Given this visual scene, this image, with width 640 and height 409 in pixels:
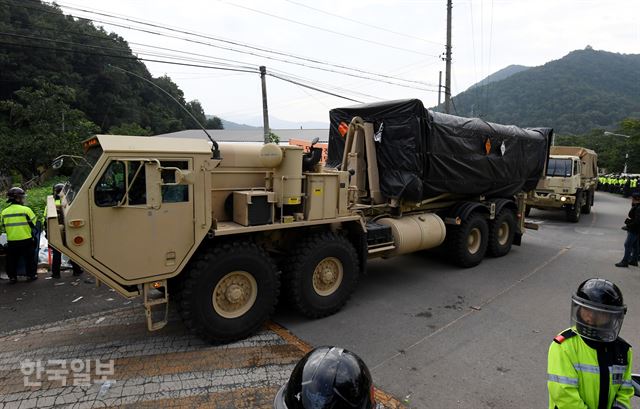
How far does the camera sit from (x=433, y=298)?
21.0ft

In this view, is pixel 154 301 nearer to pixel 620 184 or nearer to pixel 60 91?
pixel 60 91

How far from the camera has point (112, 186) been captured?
4082 millimetres

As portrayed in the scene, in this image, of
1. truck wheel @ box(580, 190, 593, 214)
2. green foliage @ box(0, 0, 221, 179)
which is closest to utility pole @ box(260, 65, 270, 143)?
green foliage @ box(0, 0, 221, 179)

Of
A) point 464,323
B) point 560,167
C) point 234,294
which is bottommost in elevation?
point 464,323

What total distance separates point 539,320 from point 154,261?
5244 millimetres

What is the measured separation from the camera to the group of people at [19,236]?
6629 millimetres

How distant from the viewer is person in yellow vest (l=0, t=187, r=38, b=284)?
663 centimetres

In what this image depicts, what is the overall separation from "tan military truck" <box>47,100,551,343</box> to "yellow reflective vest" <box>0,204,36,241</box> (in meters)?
2.77

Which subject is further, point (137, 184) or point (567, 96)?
point (567, 96)

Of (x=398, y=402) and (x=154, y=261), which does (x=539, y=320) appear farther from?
(x=154, y=261)

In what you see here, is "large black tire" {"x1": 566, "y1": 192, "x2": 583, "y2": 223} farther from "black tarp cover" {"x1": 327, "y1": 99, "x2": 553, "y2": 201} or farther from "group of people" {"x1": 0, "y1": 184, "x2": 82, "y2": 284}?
"group of people" {"x1": 0, "y1": 184, "x2": 82, "y2": 284}

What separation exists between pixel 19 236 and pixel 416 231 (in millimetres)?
6999

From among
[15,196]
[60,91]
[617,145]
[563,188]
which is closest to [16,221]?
[15,196]

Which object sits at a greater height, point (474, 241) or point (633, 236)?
point (633, 236)
